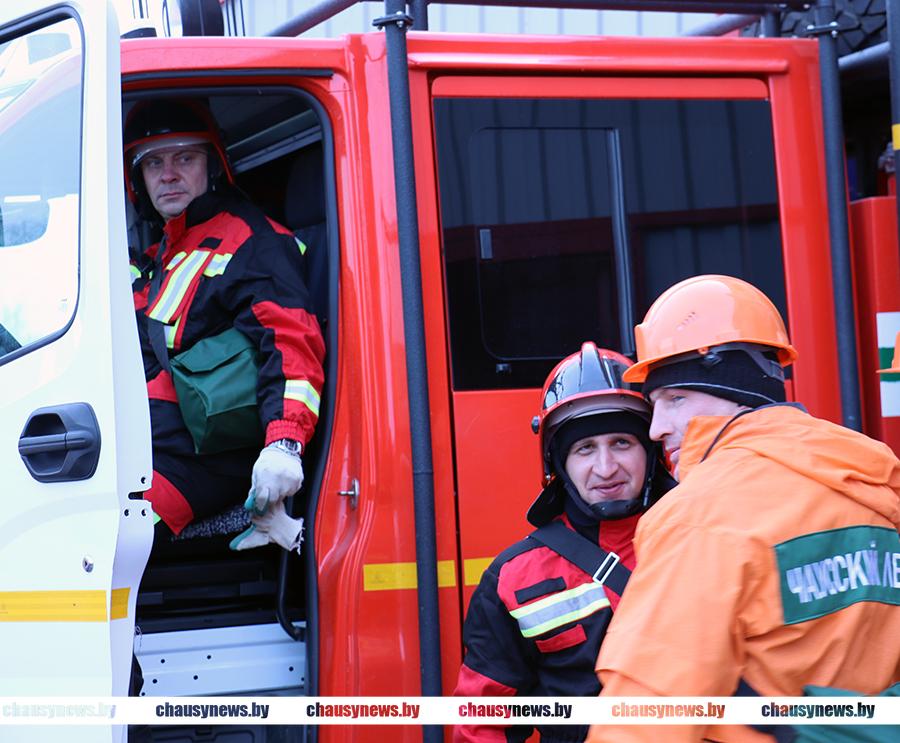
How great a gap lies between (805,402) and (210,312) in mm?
1576

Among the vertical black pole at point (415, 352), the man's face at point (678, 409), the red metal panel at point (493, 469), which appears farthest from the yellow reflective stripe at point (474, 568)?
the man's face at point (678, 409)

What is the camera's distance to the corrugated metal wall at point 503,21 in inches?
157

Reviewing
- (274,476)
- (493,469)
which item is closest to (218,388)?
(274,476)

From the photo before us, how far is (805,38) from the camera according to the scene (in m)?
3.23

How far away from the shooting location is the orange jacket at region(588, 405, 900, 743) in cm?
149

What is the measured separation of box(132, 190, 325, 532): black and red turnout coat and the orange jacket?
4.33 ft

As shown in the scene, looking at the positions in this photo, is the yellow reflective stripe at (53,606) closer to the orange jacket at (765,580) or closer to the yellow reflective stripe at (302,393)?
the yellow reflective stripe at (302,393)

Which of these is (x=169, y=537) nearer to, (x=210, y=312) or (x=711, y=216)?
(x=210, y=312)

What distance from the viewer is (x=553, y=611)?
2383 mm

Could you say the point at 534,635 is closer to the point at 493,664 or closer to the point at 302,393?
the point at 493,664

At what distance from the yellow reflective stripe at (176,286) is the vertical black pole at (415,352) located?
619 millimetres

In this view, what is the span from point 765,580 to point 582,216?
1.56m

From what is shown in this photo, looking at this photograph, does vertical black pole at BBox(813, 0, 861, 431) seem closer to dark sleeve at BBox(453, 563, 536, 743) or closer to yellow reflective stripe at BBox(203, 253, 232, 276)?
dark sleeve at BBox(453, 563, 536, 743)

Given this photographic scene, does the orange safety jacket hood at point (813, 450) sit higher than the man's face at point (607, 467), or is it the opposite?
the orange safety jacket hood at point (813, 450)
